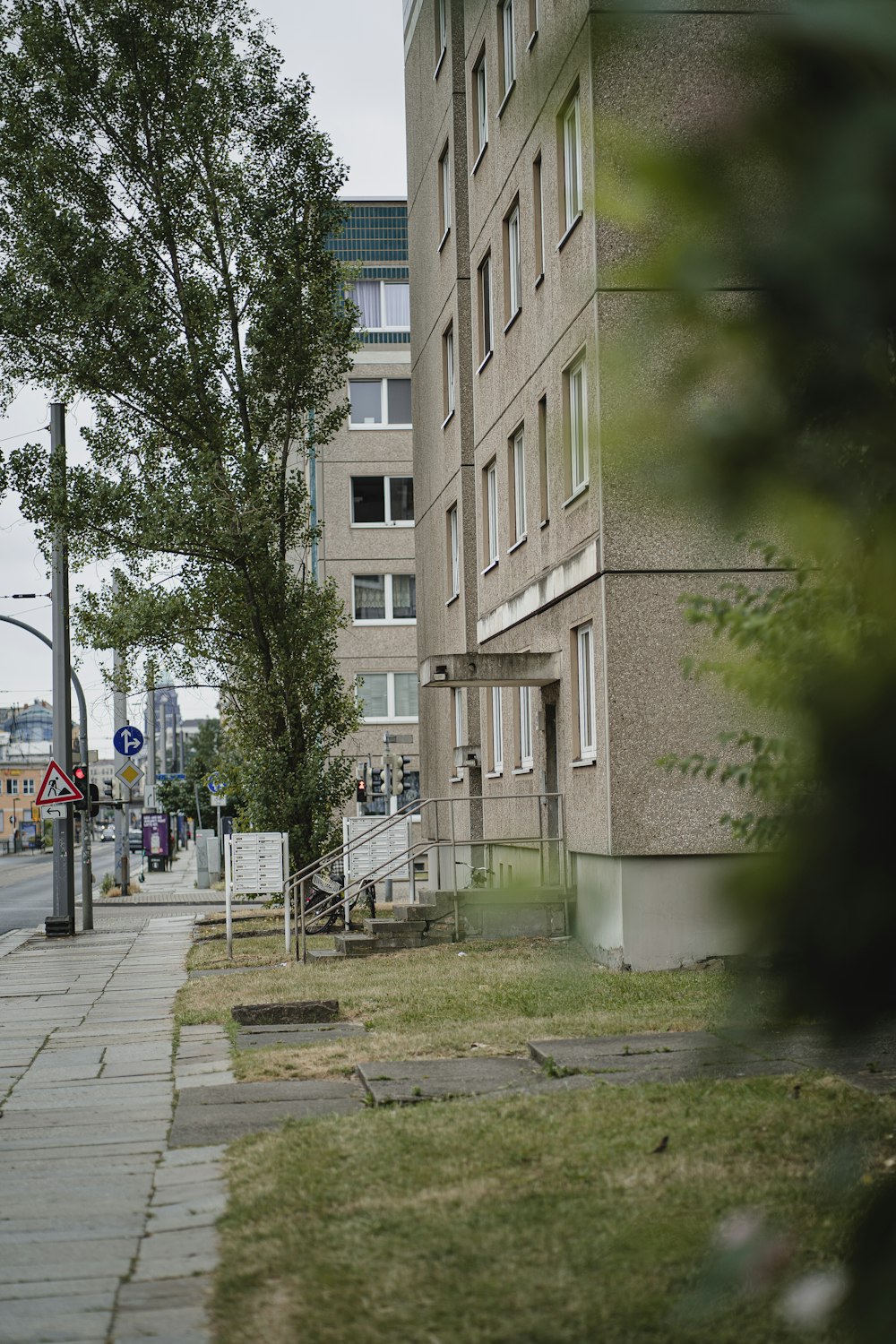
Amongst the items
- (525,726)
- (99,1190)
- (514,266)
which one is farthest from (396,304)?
(99,1190)

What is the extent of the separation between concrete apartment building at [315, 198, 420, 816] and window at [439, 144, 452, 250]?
60.1 feet

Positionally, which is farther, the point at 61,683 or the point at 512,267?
the point at 61,683

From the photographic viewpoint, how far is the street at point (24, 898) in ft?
104

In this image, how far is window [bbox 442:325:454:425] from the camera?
88.3 feet

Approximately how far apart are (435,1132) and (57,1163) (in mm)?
1780

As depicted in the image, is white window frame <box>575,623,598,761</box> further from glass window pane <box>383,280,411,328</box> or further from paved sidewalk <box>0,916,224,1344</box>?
glass window pane <box>383,280,411,328</box>

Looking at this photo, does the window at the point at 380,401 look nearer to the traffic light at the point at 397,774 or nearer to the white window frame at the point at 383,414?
the white window frame at the point at 383,414

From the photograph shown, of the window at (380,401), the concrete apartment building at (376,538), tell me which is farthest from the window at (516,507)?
the window at (380,401)

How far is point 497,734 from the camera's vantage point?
80.3 ft

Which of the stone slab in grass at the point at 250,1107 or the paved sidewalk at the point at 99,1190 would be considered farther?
the stone slab in grass at the point at 250,1107

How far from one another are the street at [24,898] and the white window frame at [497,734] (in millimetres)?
7916

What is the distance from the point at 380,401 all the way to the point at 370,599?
5.60 metres

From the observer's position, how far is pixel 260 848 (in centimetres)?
1980

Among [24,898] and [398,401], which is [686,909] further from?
[398,401]
